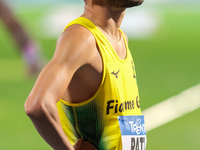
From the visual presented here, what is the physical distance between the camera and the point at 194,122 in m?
5.70

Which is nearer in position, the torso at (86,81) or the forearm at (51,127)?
the forearm at (51,127)

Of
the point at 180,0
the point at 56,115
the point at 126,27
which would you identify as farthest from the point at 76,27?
the point at 180,0

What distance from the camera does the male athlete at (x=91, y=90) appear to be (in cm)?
164

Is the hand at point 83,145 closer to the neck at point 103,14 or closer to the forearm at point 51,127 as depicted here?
the forearm at point 51,127

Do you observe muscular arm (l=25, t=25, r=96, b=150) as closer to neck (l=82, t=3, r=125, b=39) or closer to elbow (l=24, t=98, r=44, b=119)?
elbow (l=24, t=98, r=44, b=119)

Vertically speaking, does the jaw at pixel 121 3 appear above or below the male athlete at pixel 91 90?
above

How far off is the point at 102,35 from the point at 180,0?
1267 cm

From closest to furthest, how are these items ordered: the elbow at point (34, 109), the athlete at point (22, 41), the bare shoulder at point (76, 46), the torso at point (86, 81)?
the elbow at point (34, 109) → the bare shoulder at point (76, 46) → the torso at point (86, 81) → the athlete at point (22, 41)

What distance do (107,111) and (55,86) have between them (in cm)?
39

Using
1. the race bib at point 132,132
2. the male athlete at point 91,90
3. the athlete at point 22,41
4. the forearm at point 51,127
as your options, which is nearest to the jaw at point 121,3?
the male athlete at point 91,90

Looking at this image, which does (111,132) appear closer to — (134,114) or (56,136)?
(134,114)

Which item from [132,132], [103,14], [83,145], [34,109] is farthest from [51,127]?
[103,14]

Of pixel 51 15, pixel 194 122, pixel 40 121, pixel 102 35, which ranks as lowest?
pixel 194 122

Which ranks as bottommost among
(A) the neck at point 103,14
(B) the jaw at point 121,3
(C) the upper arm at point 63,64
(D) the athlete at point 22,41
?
(D) the athlete at point 22,41
